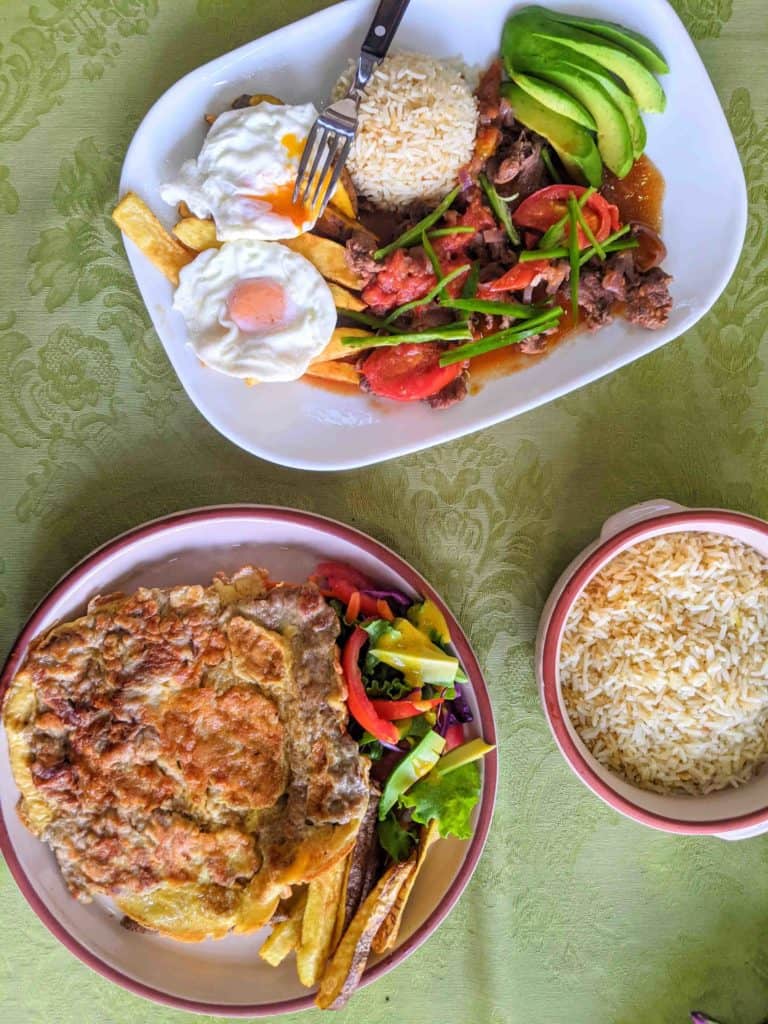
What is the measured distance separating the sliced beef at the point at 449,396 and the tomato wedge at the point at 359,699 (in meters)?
0.80

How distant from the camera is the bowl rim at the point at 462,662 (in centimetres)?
242

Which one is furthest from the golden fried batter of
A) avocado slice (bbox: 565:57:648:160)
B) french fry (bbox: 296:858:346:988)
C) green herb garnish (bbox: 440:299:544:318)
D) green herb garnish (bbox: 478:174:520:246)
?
avocado slice (bbox: 565:57:648:160)

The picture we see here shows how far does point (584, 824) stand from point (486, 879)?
0.41 meters

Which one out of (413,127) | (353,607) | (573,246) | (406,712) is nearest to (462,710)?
(406,712)

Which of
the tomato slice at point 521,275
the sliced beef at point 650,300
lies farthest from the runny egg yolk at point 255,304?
the sliced beef at point 650,300

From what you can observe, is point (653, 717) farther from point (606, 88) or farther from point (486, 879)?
point (606, 88)

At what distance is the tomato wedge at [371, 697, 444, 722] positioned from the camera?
2414 mm

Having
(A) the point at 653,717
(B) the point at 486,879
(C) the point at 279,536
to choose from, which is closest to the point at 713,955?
(B) the point at 486,879

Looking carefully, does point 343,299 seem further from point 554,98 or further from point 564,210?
point 554,98

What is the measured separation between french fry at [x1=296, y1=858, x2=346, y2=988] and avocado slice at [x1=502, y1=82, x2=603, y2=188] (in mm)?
2379

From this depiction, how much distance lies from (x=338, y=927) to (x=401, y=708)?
0.69 meters

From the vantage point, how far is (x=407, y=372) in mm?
2613

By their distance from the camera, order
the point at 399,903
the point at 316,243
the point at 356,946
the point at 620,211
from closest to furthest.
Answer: the point at 356,946, the point at 399,903, the point at 316,243, the point at 620,211

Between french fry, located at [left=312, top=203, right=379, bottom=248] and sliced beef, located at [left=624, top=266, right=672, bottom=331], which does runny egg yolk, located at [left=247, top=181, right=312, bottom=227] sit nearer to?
french fry, located at [left=312, top=203, right=379, bottom=248]
